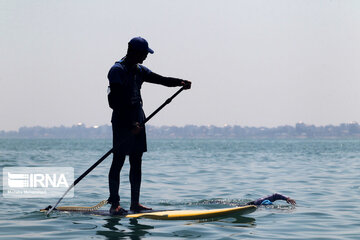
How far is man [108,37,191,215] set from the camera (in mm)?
7539

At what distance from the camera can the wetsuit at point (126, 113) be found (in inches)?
297

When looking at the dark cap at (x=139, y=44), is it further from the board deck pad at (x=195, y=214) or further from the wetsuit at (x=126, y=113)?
the board deck pad at (x=195, y=214)

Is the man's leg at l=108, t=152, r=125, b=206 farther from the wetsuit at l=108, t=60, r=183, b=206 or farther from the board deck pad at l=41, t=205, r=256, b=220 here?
the board deck pad at l=41, t=205, r=256, b=220

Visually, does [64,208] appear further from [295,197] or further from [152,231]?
[295,197]

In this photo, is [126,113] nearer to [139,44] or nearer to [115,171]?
[115,171]

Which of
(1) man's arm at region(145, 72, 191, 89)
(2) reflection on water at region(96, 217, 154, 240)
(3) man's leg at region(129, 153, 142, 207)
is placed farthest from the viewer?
(1) man's arm at region(145, 72, 191, 89)

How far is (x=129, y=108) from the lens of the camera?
7.66m

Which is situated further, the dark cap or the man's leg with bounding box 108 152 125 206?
the man's leg with bounding box 108 152 125 206

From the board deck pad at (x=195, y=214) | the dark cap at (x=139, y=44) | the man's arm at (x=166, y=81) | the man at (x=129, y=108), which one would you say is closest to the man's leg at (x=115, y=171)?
the man at (x=129, y=108)

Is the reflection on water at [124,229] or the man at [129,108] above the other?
the man at [129,108]

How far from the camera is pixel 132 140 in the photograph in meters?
7.75

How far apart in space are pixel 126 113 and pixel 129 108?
82 millimetres

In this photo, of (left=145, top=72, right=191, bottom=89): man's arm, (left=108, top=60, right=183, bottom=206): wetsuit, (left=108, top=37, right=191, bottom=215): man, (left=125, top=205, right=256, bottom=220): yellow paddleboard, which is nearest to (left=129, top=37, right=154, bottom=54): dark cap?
(left=108, top=37, right=191, bottom=215): man

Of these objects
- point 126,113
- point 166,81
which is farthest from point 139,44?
point 126,113
